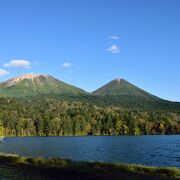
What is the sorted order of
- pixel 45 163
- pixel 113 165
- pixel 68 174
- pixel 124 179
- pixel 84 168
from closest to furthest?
pixel 124 179, pixel 68 174, pixel 84 168, pixel 113 165, pixel 45 163

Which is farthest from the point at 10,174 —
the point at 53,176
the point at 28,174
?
the point at 53,176

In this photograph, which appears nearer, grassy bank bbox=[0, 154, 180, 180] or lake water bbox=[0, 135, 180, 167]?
grassy bank bbox=[0, 154, 180, 180]

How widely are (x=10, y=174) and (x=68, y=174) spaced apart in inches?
209

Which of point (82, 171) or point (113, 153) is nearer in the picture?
point (82, 171)

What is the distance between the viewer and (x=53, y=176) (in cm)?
3550

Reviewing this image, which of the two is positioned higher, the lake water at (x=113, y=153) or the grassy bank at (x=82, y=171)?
the grassy bank at (x=82, y=171)

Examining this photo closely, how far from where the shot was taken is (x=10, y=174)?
3697cm

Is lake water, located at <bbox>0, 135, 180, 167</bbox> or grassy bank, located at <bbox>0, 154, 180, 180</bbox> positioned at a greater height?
grassy bank, located at <bbox>0, 154, 180, 180</bbox>

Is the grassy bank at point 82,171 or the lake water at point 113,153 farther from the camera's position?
the lake water at point 113,153

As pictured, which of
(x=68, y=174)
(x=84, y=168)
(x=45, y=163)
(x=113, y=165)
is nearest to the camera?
(x=68, y=174)

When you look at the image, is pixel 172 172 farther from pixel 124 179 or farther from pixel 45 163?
pixel 45 163

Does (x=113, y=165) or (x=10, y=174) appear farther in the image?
(x=113, y=165)

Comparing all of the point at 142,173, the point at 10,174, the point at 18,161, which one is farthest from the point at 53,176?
the point at 18,161

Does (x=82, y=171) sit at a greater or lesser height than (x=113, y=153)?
greater
